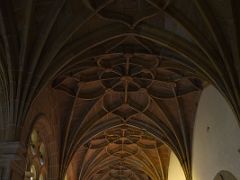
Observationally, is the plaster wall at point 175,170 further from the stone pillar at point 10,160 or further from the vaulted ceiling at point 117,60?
the stone pillar at point 10,160

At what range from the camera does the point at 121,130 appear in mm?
19859

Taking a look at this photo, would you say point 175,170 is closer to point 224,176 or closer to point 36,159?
point 224,176

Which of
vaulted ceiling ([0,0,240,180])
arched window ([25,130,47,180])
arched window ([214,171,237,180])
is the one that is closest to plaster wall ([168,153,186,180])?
vaulted ceiling ([0,0,240,180])

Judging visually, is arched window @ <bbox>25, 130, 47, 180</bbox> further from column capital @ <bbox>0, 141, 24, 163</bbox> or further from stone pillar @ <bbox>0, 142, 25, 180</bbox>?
column capital @ <bbox>0, 141, 24, 163</bbox>

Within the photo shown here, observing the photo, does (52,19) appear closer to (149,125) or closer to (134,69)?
(134,69)

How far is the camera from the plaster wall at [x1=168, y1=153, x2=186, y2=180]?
19.3 metres

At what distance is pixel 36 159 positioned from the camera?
15328mm

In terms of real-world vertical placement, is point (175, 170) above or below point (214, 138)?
above

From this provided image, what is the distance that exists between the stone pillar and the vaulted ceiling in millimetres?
361

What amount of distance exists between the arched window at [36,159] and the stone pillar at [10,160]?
302 cm

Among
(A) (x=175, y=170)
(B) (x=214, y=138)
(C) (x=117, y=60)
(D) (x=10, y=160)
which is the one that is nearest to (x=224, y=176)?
(B) (x=214, y=138)

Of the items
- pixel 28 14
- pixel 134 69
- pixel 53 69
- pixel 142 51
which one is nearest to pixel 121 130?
pixel 134 69

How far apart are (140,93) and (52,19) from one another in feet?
20.5

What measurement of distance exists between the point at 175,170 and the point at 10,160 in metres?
11.1
